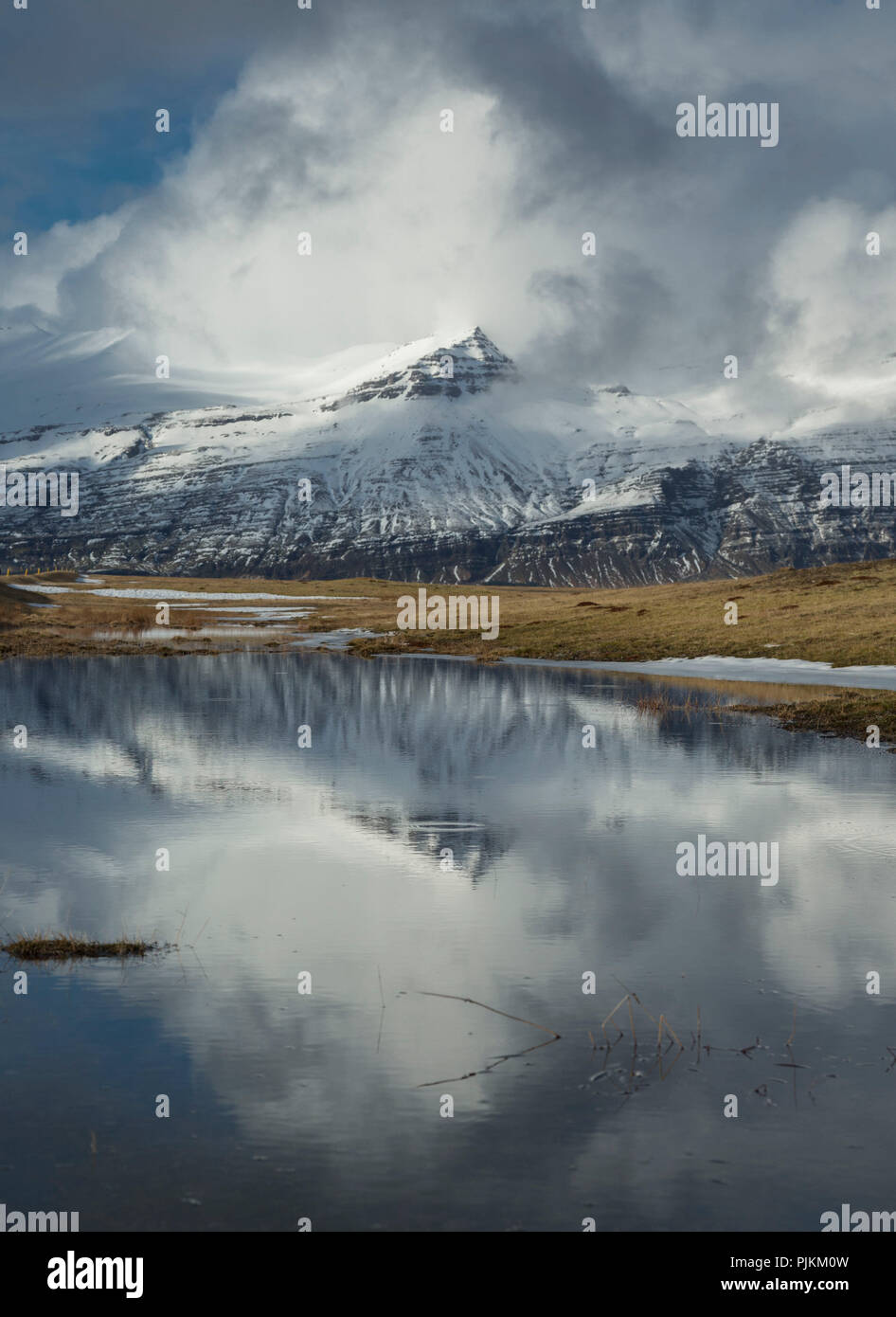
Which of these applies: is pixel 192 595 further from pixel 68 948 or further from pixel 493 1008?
pixel 493 1008

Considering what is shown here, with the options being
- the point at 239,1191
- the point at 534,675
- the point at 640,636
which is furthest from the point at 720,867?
the point at 640,636

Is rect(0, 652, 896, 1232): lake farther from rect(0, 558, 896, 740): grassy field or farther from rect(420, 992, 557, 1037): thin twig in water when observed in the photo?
rect(0, 558, 896, 740): grassy field

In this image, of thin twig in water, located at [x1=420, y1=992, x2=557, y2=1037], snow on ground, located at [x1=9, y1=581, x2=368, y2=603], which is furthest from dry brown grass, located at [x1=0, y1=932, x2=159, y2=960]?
snow on ground, located at [x1=9, y1=581, x2=368, y2=603]

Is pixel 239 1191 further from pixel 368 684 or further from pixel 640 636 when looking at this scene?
pixel 640 636

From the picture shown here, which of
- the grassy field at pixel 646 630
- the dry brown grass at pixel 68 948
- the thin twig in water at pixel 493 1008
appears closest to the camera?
the thin twig in water at pixel 493 1008

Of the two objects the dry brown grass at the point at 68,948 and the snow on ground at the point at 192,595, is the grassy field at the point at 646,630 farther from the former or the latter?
the snow on ground at the point at 192,595

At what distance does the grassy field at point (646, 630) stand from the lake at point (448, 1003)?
18323 millimetres

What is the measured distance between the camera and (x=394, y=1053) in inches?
487

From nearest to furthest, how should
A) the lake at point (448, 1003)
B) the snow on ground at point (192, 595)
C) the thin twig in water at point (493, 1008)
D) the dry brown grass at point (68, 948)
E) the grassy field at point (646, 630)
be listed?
the lake at point (448, 1003) < the thin twig in water at point (493, 1008) < the dry brown grass at point (68, 948) < the grassy field at point (646, 630) < the snow on ground at point (192, 595)

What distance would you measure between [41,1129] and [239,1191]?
2076 millimetres

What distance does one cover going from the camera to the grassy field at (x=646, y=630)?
67.4m

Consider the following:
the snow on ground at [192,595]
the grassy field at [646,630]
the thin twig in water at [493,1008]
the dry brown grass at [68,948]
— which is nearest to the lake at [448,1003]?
the thin twig in water at [493,1008]

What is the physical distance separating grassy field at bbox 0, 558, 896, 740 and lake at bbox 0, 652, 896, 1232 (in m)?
18.3

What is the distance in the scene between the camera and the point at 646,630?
3644 inches
